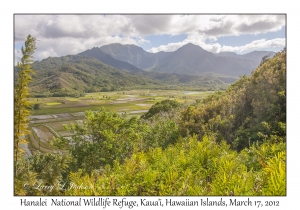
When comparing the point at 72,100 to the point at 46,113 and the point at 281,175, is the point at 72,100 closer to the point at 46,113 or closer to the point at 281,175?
the point at 46,113

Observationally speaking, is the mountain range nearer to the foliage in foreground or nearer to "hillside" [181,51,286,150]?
"hillside" [181,51,286,150]

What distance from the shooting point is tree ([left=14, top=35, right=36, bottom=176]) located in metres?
3.61

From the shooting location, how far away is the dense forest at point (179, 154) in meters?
3.44

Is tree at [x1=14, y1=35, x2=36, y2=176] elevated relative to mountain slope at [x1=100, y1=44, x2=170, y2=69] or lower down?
lower down

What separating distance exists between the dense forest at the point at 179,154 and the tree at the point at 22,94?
0.02 m

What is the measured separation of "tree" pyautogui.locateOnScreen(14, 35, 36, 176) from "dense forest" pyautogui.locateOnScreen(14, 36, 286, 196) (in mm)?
16

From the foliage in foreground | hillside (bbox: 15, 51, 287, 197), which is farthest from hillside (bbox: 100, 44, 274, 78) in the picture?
the foliage in foreground

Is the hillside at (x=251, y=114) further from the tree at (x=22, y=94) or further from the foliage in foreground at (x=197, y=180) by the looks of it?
the tree at (x=22, y=94)

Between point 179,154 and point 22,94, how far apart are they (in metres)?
4.02

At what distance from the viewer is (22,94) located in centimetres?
370

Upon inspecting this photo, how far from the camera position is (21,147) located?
405cm
